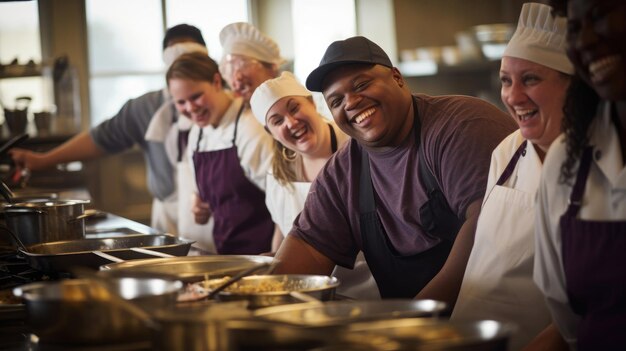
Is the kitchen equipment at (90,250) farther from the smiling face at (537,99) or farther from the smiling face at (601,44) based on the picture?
the smiling face at (601,44)

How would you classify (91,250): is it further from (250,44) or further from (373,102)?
(250,44)

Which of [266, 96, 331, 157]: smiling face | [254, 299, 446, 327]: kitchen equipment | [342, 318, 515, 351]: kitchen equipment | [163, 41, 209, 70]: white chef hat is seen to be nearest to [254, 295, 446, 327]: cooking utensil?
[254, 299, 446, 327]: kitchen equipment

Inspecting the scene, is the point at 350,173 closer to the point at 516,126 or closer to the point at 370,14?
the point at 516,126

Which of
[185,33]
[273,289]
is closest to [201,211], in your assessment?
[185,33]

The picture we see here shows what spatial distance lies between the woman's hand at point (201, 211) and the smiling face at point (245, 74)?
2.15ft

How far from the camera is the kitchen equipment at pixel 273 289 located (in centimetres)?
176

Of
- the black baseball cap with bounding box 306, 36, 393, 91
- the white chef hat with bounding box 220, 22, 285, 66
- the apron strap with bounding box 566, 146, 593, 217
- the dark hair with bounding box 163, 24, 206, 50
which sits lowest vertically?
the apron strap with bounding box 566, 146, 593, 217

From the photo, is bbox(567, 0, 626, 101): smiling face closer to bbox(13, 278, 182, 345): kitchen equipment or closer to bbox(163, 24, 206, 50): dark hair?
bbox(13, 278, 182, 345): kitchen equipment

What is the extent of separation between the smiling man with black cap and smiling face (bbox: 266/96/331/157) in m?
0.58

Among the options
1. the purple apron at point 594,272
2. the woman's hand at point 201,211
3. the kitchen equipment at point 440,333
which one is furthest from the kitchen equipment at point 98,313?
the woman's hand at point 201,211

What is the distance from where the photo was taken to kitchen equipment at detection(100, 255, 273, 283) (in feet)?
7.13

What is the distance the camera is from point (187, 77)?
424 centimetres

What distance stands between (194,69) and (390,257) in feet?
5.93

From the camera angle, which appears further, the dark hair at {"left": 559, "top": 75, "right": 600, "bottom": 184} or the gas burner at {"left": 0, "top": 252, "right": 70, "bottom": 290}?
the gas burner at {"left": 0, "top": 252, "right": 70, "bottom": 290}
